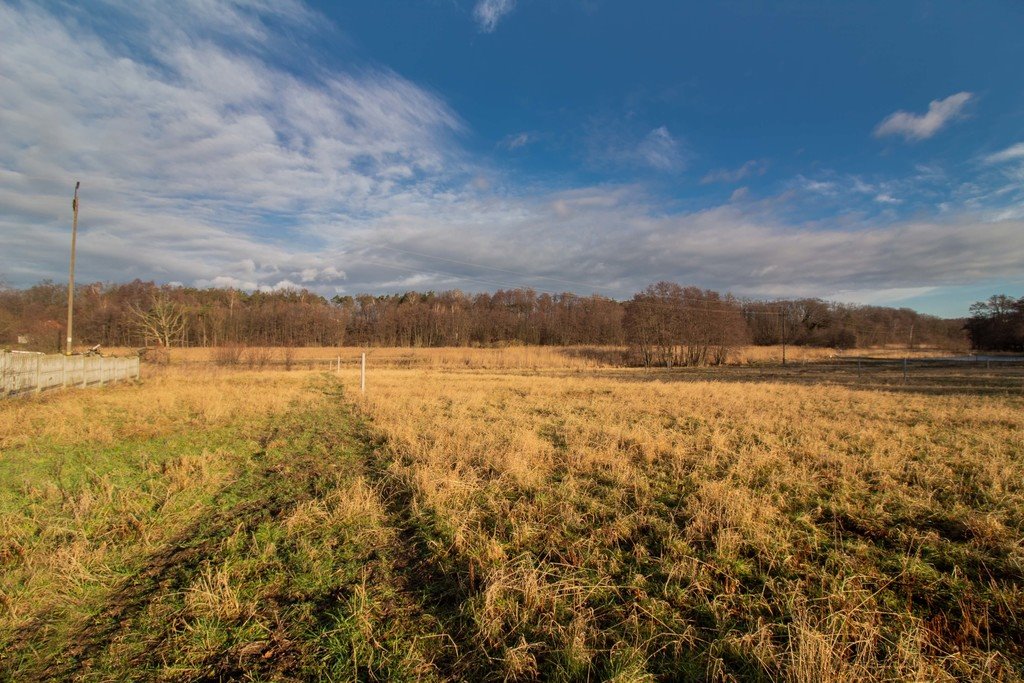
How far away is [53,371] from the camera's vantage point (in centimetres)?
1741

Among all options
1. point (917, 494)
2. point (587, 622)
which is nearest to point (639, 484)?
point (587, 622)

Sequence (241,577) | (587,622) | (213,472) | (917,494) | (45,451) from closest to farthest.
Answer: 1. (587,622)
2. (241,577)
3. (917,494)
4. (213,472)
5. (45,451)

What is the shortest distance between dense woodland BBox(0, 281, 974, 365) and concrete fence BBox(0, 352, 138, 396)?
19037 mm

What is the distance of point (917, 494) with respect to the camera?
5.82 meters

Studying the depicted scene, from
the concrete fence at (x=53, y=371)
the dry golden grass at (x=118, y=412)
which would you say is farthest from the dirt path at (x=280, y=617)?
the concrete fence at (x=53, y=371)

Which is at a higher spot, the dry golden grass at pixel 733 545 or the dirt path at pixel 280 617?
the dry golden grass at pixel 733 545

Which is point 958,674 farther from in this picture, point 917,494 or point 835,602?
point 917,494

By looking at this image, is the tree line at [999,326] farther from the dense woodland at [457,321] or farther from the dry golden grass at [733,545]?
the dry golden grass at [733,545]

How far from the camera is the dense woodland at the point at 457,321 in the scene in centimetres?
5281

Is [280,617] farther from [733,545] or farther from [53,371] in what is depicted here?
[53,371]

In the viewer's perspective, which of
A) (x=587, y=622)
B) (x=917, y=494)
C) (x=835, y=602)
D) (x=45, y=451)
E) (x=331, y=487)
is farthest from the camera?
(x=45, y=451)

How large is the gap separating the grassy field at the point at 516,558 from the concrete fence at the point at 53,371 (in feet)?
27.5

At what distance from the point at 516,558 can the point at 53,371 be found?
22.3m

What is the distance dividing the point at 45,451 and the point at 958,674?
1234cm
